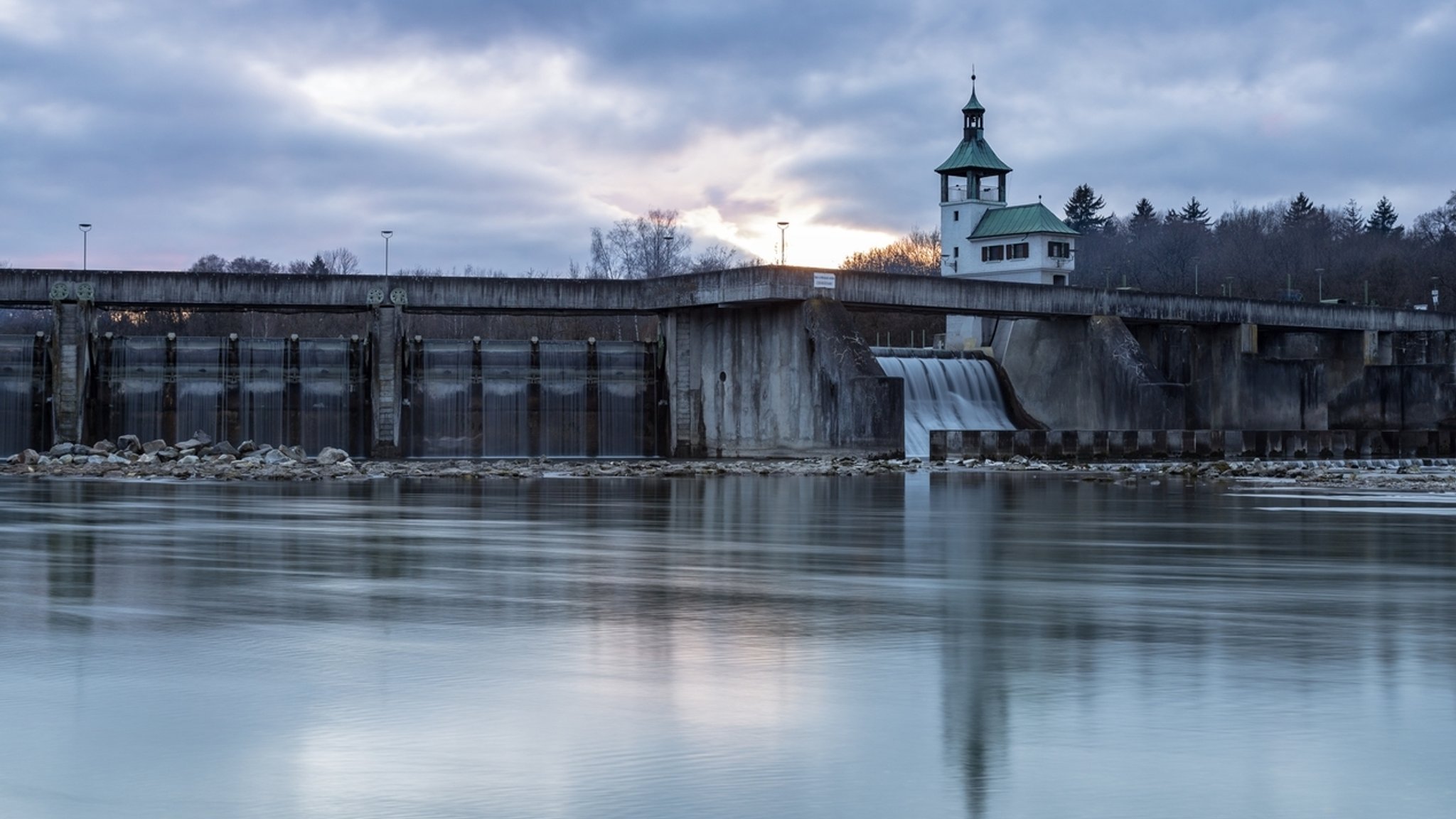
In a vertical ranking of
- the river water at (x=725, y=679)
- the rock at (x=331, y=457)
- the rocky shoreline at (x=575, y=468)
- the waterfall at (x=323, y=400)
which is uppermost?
the waterfall at (x=323, y=400)

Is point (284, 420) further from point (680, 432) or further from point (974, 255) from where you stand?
point (974, 255)

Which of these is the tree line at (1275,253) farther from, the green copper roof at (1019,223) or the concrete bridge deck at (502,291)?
the concrete bridge deck at (502,291)

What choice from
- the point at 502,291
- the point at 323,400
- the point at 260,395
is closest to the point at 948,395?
the point at 502,291

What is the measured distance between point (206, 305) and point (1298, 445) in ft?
112

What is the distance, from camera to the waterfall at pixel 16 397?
157 ft

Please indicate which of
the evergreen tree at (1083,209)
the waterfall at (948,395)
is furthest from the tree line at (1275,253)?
the waterfall at (948,395)

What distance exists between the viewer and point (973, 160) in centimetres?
9862

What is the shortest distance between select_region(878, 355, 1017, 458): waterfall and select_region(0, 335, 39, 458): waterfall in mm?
27786

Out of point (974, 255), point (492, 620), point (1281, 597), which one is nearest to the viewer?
point (492, 620)

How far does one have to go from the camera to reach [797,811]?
4367mm

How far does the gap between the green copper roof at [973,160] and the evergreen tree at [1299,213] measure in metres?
80.0

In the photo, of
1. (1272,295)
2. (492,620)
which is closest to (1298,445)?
A: (492,620)

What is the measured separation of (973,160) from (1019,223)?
281 inches

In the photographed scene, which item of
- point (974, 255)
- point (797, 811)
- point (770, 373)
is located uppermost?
point (974, 255)
